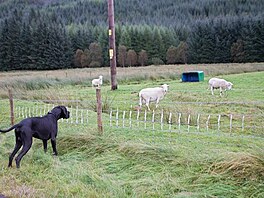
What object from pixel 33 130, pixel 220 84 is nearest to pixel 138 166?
pixel 33 130

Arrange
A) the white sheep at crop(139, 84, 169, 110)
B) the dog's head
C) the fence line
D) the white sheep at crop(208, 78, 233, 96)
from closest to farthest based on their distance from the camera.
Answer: the dog's head → the fence line → the white sheep at crop(139, 84, 169, 110) → the white sheep at crop(208, 78, 233, 96)

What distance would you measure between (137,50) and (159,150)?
63.3 m

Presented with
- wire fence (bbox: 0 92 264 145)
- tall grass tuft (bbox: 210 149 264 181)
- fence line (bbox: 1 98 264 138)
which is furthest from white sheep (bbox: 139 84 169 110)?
tall grass tuft (bbox: 210 149 264 181)

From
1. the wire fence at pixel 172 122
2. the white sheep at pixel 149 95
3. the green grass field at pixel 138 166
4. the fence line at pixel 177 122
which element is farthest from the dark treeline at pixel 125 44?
the green grass field at pixel 138 166

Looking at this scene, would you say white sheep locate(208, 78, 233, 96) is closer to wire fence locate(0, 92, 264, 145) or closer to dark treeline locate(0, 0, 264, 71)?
wire fence locate(0, 92, 264, 145)

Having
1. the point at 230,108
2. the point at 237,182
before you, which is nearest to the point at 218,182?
the point at 237,182

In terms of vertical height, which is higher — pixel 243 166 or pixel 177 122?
pixel 243 166

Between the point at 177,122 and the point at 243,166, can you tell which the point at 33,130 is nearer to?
the point at 243,166

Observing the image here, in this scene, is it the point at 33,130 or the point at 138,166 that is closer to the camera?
the point at 138,166

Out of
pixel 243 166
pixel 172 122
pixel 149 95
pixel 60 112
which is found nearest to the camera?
pixel 243 166

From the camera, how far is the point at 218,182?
493 cm

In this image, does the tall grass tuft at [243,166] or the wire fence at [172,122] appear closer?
the tall grass tuft at [243,166]

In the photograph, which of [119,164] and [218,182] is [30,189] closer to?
[119,164]

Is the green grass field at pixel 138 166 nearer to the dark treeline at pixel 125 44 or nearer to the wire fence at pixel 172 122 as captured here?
the wire fence at pixel 172 122
